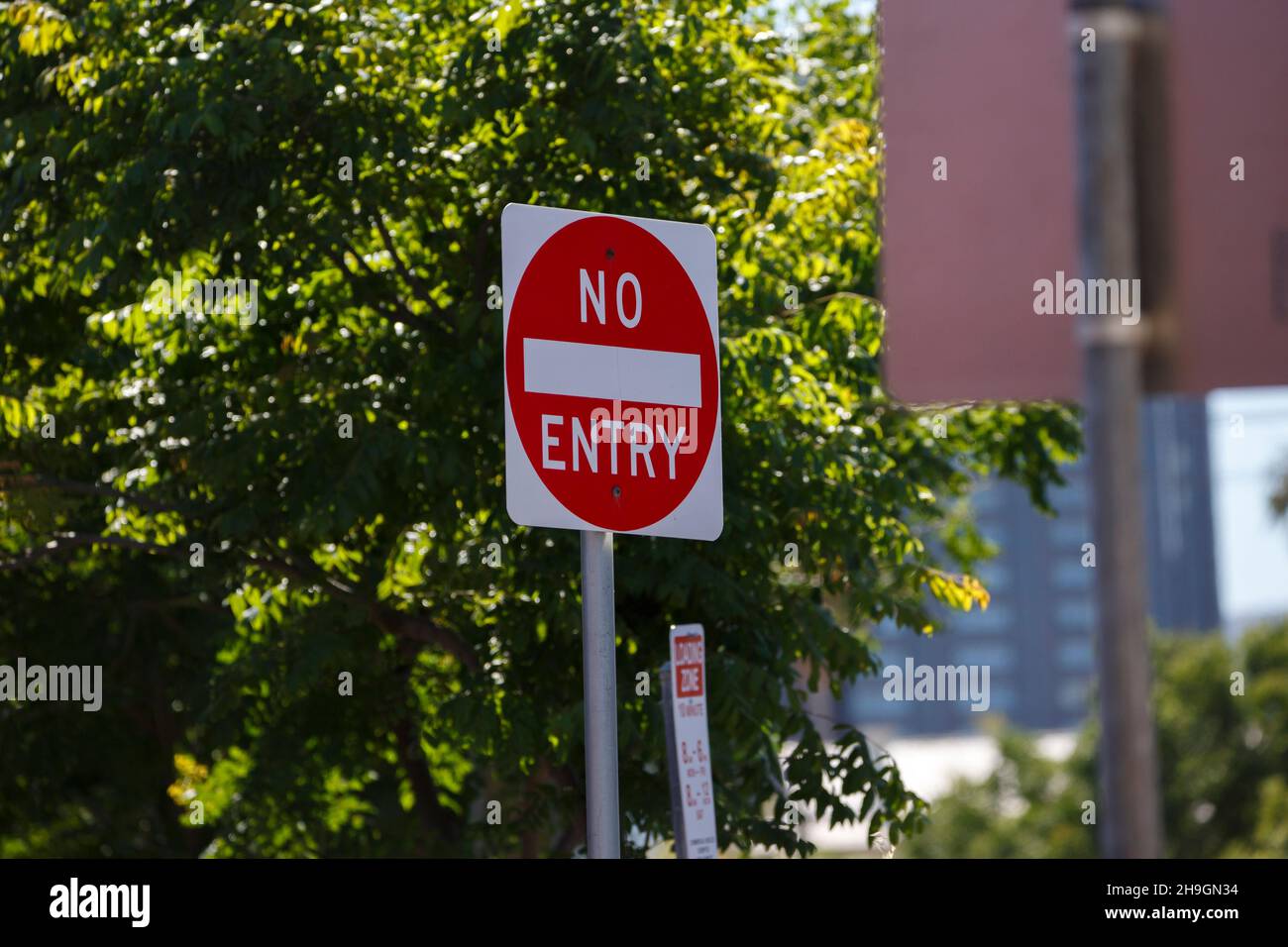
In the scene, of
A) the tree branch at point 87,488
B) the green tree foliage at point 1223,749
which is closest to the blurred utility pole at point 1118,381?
the tree branch at point 87,488

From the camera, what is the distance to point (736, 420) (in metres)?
8.69

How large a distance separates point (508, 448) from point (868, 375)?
6.95 metres

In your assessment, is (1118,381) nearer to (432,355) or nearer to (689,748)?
(689,748)

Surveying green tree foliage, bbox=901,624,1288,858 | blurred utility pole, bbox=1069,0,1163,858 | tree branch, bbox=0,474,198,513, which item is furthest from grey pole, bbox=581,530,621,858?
green tree foliage, bbox=901,624,1288,858

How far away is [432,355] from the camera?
8.76m

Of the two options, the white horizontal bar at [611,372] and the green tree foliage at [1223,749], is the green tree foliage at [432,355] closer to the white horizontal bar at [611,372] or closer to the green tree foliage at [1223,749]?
the white horizontal bar at [611,372]

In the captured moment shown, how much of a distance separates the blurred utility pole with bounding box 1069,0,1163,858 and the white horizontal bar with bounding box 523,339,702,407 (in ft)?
7.00

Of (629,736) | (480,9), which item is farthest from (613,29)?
(629,736)

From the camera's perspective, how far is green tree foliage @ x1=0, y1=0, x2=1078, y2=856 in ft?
27.3

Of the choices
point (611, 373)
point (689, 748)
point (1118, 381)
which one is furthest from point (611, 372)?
point (1118, 381)

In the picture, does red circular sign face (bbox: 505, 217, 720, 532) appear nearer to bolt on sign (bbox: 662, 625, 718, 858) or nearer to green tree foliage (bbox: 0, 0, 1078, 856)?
bolt on sign (bbox: 662, 625, 718, 858)

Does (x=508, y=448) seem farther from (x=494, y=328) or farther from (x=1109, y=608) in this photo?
(x=494, y=328)

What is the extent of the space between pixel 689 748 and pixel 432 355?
14.4 feet

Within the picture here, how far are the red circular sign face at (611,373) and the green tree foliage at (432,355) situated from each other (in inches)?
166
